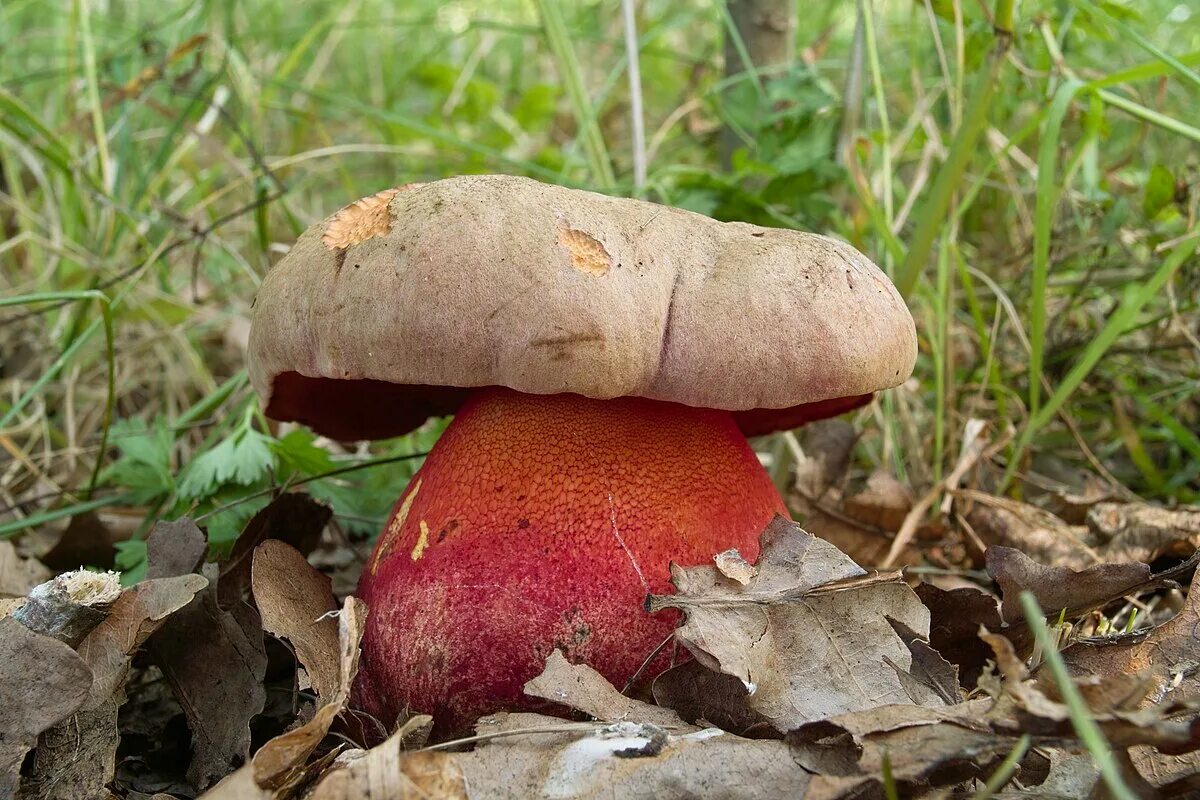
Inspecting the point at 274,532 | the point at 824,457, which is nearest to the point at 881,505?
the point at 824,457

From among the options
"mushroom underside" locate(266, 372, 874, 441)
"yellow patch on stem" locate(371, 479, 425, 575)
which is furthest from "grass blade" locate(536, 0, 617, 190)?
"yellow patch on stem" locate(371, 479, 425, 575)

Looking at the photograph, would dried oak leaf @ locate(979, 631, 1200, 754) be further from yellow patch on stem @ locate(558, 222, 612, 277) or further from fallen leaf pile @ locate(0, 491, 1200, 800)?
yellow patch on stem @ locate(558, 222, 612, 277)

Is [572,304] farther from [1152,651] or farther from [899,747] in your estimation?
[1152,651]

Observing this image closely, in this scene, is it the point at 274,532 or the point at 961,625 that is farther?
the point at 274,532

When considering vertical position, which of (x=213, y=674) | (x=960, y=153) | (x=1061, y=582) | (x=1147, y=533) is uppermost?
(x=960, y=153)

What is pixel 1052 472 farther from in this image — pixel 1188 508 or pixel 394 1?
pixel 394 1

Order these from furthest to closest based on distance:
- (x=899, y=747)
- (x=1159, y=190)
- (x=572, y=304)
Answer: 1. (x=1159, y=190)
2. (x=572, y=304)
3. (x=899, y=747)
